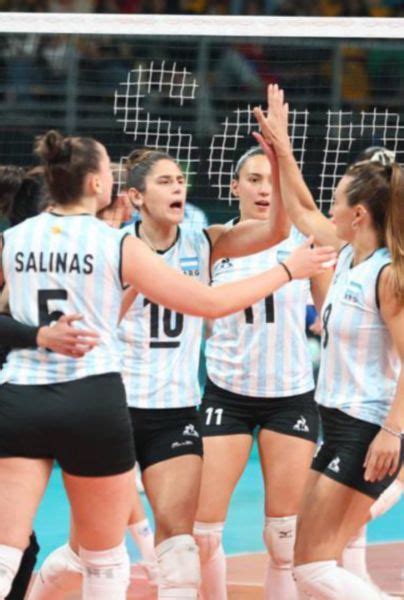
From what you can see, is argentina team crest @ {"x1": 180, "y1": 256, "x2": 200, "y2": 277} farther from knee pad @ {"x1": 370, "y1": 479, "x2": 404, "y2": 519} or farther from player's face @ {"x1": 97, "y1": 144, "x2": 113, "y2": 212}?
knee pad @ {"x1": 370, "y1": 479, "x2": 404, "y2": 519}

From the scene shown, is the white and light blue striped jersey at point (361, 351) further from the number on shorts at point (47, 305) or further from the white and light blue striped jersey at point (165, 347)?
the number on shorts at point (47, 305)

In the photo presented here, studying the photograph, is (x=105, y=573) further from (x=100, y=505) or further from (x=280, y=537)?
(x=280, y=537)

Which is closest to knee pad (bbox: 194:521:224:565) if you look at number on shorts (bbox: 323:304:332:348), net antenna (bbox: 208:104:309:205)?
number on shorts (bbox: 323:304:332:348)

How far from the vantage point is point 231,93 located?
1134 centimetres

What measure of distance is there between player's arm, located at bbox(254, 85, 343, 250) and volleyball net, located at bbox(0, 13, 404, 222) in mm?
1322

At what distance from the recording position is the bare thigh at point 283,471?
5.92 metres

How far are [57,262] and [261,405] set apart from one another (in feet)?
6.03

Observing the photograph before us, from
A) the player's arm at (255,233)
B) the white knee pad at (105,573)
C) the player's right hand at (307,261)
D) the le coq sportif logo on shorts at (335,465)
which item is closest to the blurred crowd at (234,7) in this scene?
the player's arm at (255,233)

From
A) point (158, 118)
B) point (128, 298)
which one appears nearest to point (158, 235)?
point (128, 298)

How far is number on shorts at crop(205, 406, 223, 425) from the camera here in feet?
19.9

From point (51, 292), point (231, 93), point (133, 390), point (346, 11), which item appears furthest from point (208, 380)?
point (346, 11)

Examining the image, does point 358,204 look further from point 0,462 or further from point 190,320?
point 0,462

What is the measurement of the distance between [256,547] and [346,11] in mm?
8185

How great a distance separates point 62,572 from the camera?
18.7ft
